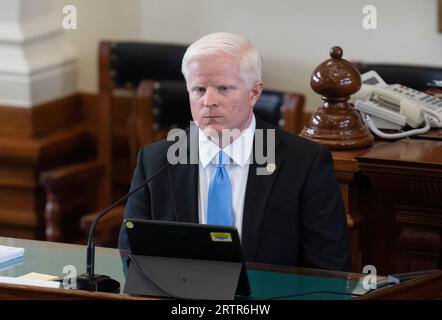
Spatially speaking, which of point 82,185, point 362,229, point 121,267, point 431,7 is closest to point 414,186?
point 362,229

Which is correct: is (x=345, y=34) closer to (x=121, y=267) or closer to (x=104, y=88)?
(x=104, y=88)

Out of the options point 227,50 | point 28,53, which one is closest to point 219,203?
point 227,50

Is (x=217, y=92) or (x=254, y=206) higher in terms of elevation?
(x=217, y=92)

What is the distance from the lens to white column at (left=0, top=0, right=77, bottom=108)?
5.68m

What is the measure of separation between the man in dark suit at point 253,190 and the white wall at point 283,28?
213cm

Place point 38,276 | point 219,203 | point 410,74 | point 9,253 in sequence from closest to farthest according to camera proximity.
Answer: point 38,276 → point 9,253 → point 219,203 → point 410,74

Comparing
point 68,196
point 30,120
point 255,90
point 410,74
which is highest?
point 255,90

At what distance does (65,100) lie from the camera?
601 cm

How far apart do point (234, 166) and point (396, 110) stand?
2.81ft

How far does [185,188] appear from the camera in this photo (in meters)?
3.25

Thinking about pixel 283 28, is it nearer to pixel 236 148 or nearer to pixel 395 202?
pixel 395 202

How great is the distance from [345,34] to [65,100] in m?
1.57

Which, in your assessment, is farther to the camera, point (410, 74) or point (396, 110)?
point (410, 74)

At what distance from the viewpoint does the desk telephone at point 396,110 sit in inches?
150
